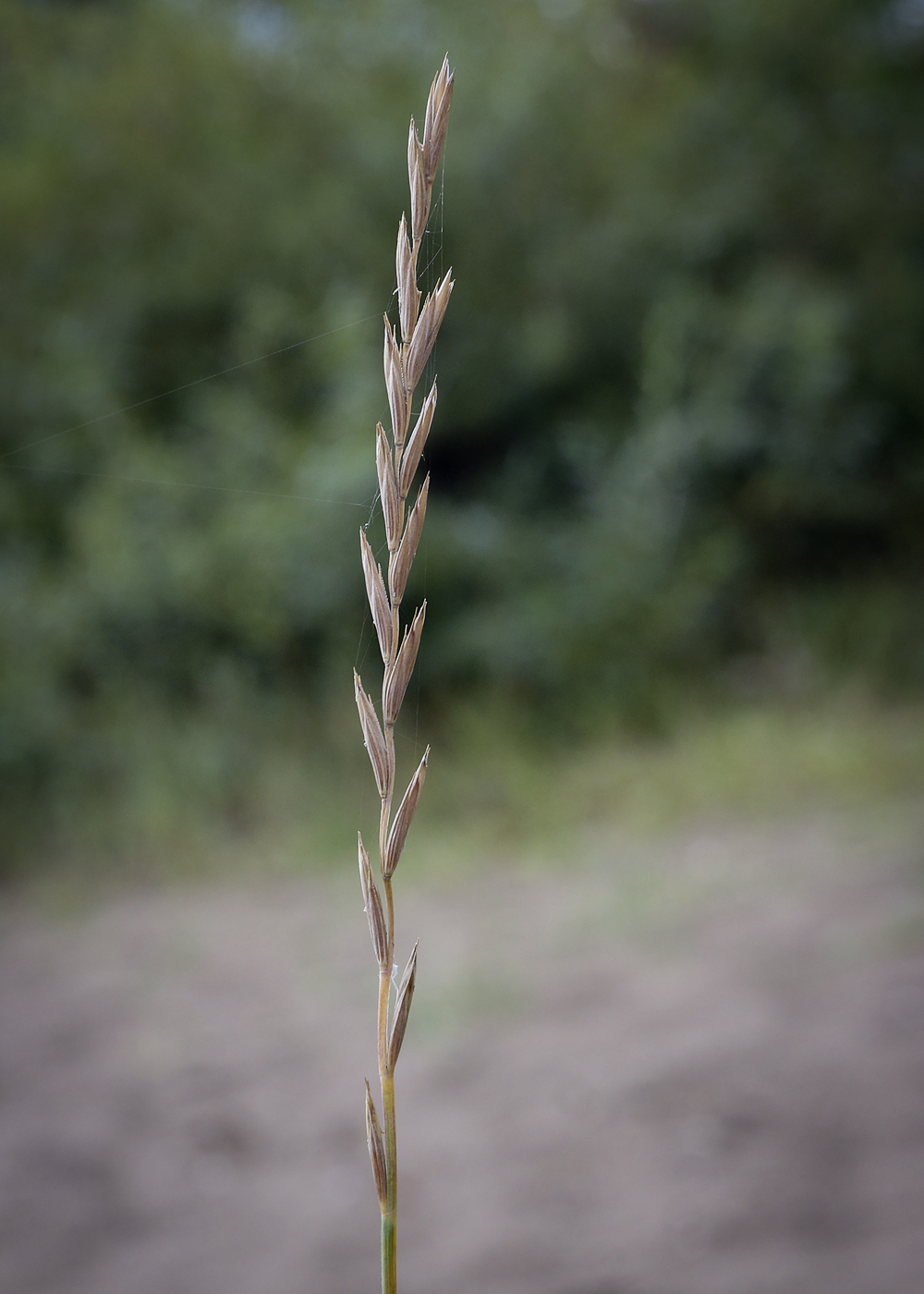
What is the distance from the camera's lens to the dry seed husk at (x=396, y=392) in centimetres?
33

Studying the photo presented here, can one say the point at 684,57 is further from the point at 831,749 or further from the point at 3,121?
the point at 831,749

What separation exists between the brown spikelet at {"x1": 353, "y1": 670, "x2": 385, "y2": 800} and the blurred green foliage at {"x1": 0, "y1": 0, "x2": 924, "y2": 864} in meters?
3.97

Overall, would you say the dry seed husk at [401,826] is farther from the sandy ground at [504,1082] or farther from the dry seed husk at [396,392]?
the sandy ground at [504,1082]

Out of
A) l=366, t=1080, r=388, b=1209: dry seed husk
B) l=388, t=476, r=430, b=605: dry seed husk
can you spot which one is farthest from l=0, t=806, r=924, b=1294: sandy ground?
l=388, t=476, r=430, b=605: dry seed husk

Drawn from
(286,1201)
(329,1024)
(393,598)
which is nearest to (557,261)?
(329,1024)

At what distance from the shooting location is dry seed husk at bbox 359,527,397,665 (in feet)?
1.07

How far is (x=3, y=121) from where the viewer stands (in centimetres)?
488

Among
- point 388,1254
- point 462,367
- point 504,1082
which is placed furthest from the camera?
point 462,367

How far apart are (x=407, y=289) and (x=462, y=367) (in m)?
5.08

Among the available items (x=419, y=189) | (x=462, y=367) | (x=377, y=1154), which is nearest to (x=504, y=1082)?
(x=377, y=1154)

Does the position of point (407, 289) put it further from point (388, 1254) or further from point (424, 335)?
point (388, 1254)

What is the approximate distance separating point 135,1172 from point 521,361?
13.5ft

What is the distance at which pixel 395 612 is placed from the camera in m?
0.32

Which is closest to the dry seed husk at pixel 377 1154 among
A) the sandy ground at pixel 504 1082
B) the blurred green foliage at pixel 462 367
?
the sandy ground at pixel 504 1082
